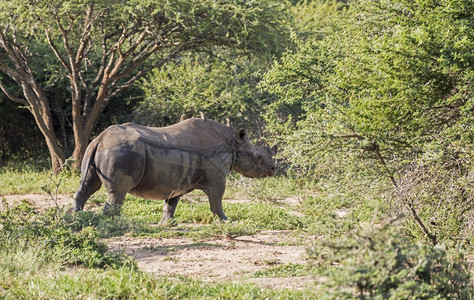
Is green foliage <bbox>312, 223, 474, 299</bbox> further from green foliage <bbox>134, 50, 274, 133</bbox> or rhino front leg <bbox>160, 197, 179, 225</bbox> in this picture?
green foliage <bbox>134, 50, 274, 133</bbox>

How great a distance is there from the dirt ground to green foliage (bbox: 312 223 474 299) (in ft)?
5.23

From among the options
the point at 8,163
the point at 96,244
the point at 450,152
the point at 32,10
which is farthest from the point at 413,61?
the point at 8,163

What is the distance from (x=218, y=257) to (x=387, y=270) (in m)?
3.65

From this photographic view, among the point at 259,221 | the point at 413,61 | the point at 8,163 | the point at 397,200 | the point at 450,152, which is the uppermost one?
the point at 413,61

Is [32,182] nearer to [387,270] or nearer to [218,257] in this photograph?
[218,257]

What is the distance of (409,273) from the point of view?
196 inches

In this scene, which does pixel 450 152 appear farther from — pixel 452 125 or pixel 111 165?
pixel 111 165

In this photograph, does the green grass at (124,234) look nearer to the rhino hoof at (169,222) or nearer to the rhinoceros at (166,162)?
the rhino hoof at (169,222)

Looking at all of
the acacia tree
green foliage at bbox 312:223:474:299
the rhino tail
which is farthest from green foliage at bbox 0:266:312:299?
the acacia tree

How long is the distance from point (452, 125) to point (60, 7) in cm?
1041

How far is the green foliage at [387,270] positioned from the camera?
15.8 feet

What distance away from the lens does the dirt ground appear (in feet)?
23.8

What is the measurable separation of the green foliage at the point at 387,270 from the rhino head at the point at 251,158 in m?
6.29

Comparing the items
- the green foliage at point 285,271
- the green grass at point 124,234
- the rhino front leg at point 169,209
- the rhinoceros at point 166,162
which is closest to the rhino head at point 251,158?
the rhinoceros at point 166,162
